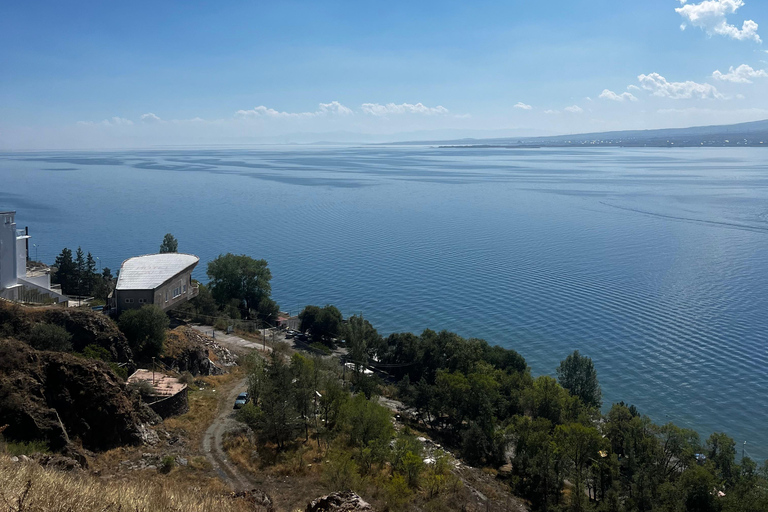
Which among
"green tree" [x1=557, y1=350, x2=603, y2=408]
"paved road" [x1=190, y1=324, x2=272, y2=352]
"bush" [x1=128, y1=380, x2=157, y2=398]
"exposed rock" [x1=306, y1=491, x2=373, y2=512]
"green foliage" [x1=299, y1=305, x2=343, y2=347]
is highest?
"exposed rock" [x1=306, y1=491, x2=373, y2=512]

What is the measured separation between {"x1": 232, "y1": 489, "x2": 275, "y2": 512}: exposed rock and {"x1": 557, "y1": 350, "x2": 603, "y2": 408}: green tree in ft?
52.6

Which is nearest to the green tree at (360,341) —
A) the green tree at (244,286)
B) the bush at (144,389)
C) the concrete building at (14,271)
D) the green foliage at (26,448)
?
the green tree at (244,286)

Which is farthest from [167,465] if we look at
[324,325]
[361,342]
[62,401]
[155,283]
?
[324,325]

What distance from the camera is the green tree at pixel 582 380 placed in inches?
933

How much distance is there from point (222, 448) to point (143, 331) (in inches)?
254

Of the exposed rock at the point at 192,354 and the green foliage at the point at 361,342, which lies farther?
the green foliage at the point at 361,342

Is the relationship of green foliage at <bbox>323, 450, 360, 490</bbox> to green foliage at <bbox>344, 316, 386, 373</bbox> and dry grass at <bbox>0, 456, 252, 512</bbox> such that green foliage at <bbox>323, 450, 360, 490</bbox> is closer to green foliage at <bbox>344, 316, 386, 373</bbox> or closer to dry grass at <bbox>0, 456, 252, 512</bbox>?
dry grass at <bbox>0, 456, 252, 512</bbox>

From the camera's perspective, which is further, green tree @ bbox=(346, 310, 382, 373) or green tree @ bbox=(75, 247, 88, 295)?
green tree @ bbox=(75, 247, 88, 295)

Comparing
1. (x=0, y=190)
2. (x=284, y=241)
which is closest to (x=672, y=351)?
(x=284, y=241)

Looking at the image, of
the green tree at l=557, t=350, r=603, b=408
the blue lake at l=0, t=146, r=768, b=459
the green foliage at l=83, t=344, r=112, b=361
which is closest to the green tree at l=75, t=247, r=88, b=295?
the blue lake at l=0, t=146, r=768, b=459

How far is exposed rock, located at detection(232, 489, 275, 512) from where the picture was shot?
403 inches

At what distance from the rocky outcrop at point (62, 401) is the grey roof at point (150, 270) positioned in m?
7.64

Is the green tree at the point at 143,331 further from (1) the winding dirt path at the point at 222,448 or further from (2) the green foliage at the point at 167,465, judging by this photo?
(2) the green foliage at the point at 167,465

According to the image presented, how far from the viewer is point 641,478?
1577cm
